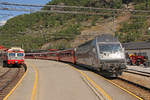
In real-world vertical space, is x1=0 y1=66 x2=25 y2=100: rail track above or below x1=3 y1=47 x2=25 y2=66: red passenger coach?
below

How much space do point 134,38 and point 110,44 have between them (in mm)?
50180

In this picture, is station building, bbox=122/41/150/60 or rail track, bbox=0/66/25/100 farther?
station building, bbox=122/41/150/60

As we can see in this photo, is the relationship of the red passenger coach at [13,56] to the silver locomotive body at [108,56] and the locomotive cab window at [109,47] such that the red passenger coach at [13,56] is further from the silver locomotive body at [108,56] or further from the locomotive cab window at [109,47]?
the locomotive cab window at [109,47]

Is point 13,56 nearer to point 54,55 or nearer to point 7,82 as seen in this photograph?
point 7,82

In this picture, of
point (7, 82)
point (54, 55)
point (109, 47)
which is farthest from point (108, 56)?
point (54, 55)

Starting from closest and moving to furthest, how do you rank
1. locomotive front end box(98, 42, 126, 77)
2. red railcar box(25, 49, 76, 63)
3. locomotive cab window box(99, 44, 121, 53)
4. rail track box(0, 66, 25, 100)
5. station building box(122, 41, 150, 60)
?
rail track box(0, 66, 25, 100) → locomotive front end box(98, 42, 126, 77) → locomotive cab window box(99, 44, 121, 53) → station building box(122, 41, 150, 60) → red railcar box(25, 49, 76, 63)

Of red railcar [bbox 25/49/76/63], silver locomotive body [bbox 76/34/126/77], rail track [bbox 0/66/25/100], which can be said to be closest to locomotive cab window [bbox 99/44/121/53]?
silver locomotive body [bbox 76/34/126/77]

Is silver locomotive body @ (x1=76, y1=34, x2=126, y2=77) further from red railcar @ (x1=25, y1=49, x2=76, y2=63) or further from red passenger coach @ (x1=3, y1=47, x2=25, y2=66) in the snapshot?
red railcar @ (x1=25, y1=49, x2=76, y2=63)

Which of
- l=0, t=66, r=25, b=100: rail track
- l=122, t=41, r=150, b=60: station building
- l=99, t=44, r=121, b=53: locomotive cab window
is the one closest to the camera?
l=0, t=66, r=25, b=100: rail track

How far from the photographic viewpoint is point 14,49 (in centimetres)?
2780

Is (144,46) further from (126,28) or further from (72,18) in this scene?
(72,18)

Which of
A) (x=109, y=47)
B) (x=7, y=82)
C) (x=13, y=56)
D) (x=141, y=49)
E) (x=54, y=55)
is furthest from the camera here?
(x=54, y=55)

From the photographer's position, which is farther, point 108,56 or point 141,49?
point 141,49

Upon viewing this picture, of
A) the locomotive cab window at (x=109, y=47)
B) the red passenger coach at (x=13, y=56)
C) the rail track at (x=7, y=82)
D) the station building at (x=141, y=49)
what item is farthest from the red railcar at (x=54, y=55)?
the locomotive cab window at (x=109, y=47)
